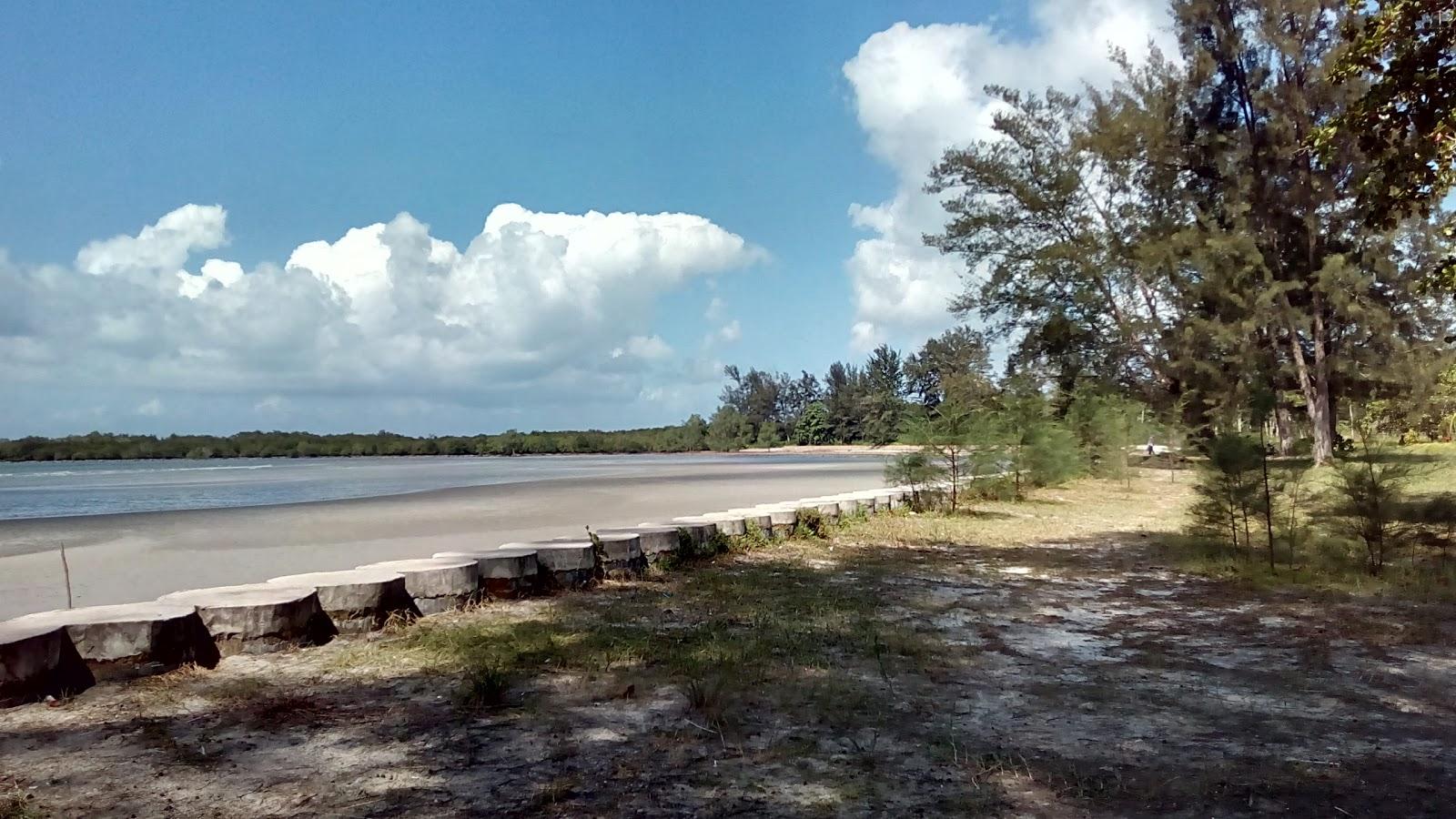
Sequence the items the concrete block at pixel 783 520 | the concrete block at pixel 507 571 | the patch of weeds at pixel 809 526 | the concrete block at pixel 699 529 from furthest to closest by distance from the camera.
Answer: the patch of weeds at pixel 809 526
the concrete block at pixel 783 520
the concrete block at pixel 699 529
the concrete block at pixel 507 571

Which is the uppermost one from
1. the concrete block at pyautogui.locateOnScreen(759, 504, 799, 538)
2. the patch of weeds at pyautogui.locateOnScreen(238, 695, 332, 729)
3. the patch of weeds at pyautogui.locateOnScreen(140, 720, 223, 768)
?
the concrete block at pyautogui.locateOnScreen(759, 504, 799, 538)

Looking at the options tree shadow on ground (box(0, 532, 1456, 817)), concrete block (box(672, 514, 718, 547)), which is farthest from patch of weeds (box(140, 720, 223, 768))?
concrete block (box(672, 514, 718, 547))

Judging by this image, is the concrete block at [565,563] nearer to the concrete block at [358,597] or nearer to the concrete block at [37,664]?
the concrete block at [358,597]

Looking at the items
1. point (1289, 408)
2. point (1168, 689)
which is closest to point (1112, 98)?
point (1289, 408)

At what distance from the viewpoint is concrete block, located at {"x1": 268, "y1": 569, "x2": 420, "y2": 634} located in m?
4.91

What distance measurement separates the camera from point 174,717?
11.4 ft

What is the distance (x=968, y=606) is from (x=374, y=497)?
16.5 meters

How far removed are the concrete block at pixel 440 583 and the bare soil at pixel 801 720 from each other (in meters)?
0.25

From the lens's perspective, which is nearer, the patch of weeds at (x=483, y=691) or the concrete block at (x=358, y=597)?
the patch of weeds at (x=483, y=691)

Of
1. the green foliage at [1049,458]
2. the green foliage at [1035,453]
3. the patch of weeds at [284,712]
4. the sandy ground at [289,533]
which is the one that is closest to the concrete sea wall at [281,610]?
the patch of weeds at [284,712]

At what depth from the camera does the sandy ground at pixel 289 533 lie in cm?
854

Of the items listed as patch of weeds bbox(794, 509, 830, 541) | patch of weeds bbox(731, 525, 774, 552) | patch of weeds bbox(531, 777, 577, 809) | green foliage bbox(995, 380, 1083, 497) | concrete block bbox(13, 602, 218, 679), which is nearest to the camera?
patch of weeds bbox(531, 777, 577, 809)

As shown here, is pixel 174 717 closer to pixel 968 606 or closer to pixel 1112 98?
pixel 968 606

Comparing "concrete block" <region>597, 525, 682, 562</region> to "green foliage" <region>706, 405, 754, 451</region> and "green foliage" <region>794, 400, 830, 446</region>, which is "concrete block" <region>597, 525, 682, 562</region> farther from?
"green foliage" <region>706, 405, 754, 451</region>
